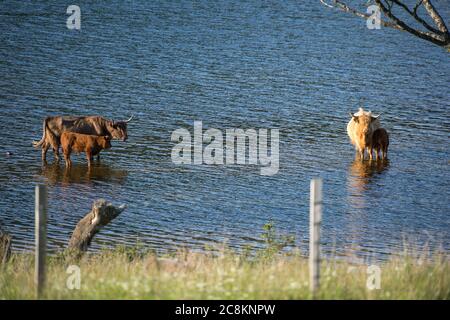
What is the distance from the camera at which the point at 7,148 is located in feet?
97.7

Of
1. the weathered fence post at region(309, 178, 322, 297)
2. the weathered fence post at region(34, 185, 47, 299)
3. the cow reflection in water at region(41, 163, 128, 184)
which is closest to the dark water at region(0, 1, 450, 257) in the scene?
the cow reflection in water at region(41, 163, 128, 184)

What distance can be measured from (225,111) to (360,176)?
947cm

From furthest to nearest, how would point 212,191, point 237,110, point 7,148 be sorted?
point 237,110, point 7,148, point 212,191

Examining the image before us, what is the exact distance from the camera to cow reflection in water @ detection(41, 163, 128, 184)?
2620cm

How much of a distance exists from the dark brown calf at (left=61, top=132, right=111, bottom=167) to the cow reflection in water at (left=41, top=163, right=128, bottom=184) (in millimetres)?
→ 335

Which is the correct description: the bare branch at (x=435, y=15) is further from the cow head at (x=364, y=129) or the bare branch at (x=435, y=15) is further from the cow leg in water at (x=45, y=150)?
the cow leg in water at (x=45, y=150)

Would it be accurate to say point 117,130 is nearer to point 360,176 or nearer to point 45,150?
point 45,150

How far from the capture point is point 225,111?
117 ft

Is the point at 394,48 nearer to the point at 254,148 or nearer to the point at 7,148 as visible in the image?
the point at 254,148

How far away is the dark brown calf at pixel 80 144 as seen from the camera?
91.7 feet

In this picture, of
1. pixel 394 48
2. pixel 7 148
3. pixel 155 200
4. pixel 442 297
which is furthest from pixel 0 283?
pixel 394 48

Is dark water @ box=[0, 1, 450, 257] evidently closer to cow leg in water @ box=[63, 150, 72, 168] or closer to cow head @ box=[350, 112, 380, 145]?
cow leg in water @ box=[63, 150, 72, 168]

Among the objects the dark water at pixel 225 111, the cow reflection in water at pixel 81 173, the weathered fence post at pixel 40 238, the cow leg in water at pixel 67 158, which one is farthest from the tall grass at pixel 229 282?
the cow leg in water at pixel 67 158
